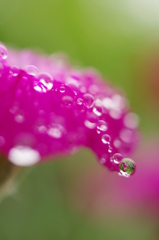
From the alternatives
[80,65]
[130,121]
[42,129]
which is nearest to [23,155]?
[42,129]

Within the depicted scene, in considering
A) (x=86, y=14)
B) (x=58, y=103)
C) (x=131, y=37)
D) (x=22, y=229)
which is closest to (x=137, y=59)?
(x=131, y=37)

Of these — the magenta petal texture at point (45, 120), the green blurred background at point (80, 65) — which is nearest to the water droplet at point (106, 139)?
the magenta petal texture at point (45, 120)

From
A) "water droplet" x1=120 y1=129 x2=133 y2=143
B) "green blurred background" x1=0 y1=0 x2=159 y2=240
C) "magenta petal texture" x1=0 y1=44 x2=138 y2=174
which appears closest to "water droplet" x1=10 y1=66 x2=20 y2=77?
"magenta petal texture" x1=0 y1=44 x2=138 y2=174

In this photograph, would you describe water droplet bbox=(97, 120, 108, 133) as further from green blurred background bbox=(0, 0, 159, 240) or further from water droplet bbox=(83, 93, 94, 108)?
green blurred background bbox=(0, 0, 159, 240)

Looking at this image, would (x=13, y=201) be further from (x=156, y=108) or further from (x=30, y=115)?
(x=30, y=115)

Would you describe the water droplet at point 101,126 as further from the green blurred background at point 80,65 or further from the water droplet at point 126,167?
the green blurred background at point 80,65
